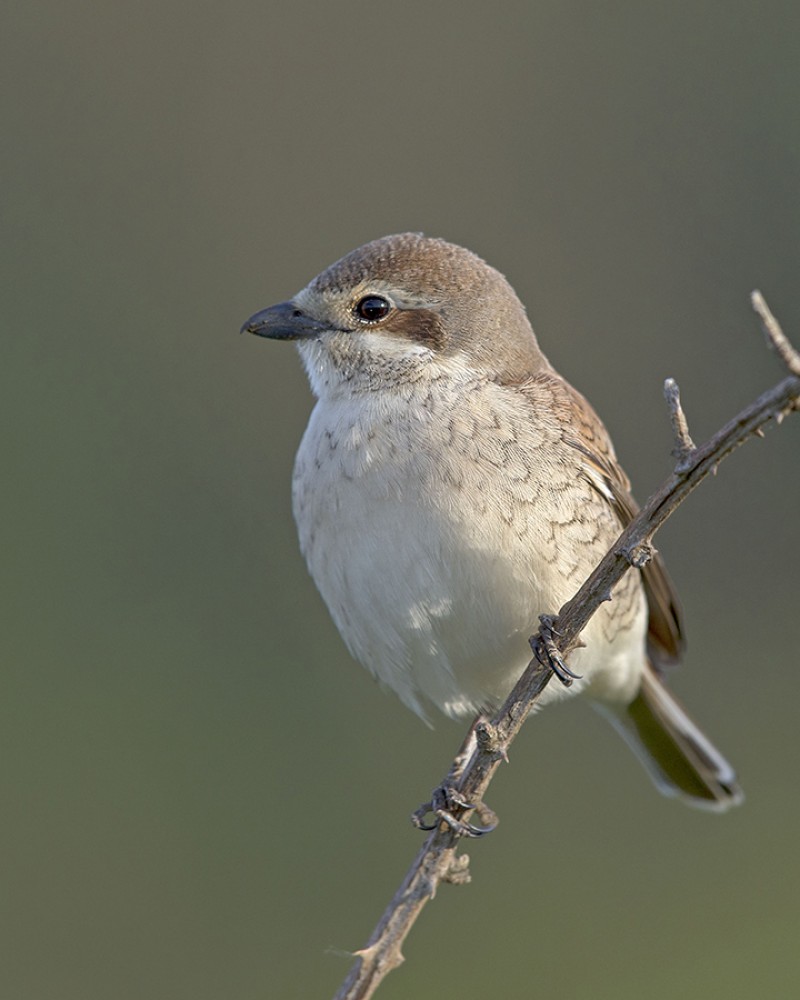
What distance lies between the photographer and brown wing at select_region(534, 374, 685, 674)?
13.6 ft

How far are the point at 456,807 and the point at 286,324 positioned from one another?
5.04ft

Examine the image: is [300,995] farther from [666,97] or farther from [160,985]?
[666,97]

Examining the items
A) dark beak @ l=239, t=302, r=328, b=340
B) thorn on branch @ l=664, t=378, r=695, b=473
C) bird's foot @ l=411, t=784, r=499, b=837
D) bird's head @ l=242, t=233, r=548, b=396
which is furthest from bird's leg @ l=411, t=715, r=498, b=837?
dark beak @ l=239, t=302, r=328, b=340

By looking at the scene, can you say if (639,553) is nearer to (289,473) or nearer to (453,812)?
(453,812)

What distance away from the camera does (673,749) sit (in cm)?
534

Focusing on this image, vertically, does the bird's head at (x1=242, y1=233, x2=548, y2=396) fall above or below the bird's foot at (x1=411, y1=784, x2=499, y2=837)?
above

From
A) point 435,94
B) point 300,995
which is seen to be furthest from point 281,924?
point 435,94

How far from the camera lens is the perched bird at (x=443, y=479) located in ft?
12.5

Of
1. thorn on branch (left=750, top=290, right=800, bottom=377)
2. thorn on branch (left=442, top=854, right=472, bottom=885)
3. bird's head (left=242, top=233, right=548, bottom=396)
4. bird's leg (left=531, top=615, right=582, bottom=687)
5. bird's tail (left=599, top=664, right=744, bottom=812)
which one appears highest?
bird's head (left=242, top=233, right=548, bottom=396)

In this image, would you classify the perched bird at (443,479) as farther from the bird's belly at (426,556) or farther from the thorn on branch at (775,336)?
the thorn on branch at (775,336)

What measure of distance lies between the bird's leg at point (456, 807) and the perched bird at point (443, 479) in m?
0.21

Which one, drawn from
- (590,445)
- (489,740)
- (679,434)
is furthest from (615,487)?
(679,434)

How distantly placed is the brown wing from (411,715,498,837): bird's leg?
82 centimetres

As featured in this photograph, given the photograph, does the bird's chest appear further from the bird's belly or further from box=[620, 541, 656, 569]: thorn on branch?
box=[620, 541, 656, 569]: thorn on branch
